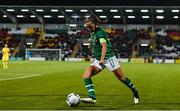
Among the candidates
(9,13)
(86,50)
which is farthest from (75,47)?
(9,13)

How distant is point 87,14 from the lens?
77.4 m

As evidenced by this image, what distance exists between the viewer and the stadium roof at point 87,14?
7425 cm

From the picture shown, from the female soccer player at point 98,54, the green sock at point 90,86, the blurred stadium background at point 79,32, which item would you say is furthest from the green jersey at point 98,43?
the blurred stadium background at point 79,32

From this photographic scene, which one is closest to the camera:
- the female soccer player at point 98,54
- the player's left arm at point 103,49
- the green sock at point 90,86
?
the player's left arm at point 103,49

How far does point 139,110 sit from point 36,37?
77024 mm

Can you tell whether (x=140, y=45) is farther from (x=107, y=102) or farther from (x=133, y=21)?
(x=107, y=102)

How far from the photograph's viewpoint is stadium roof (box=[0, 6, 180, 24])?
2923 inches

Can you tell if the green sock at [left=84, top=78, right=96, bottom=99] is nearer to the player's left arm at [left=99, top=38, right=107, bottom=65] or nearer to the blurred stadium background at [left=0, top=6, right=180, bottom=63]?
the player's left arm at [left=99, top=38, right=107, bottom=65]

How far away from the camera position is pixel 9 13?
83812 millimetres

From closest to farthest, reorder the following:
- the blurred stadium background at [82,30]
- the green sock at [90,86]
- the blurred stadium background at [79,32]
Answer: the green sock at [90,86], the blurred stadium background at [82,30], the blurred stadium background at [79,32]
